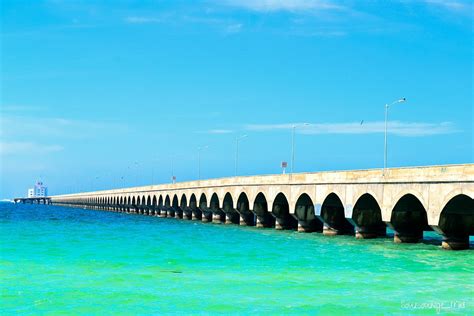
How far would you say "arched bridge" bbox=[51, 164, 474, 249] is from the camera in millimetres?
40684

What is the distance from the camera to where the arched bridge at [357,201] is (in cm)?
4068

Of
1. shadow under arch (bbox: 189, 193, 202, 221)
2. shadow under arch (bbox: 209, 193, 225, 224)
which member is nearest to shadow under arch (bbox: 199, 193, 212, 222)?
shadow under arch (bbox: 189, 193, 202, 221)

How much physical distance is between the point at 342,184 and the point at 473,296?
27.7 metres

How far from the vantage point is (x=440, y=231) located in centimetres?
4122

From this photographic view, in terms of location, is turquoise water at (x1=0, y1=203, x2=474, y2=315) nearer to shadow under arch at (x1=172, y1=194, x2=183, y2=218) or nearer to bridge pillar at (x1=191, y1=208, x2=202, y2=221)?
bridge pillar at (x1=191, y1=208, x2=202, y2=221)

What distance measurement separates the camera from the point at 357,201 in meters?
49.9

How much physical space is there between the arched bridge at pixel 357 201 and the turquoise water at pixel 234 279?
89.3 inches

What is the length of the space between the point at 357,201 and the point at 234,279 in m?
23.5

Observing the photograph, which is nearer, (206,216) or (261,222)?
(261,222)

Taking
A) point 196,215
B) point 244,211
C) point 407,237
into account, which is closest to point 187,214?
point 196,215

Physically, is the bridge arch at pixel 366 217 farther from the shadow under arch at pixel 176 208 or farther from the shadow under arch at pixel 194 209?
the shadow under arch at pixel 176 208

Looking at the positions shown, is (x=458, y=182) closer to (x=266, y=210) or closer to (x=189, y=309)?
(x=189, y=309)

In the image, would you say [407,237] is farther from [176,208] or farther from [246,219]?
[176,208]

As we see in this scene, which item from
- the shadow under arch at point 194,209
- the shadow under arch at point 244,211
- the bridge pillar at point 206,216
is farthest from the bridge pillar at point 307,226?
the shadow under arch at point 194,209
